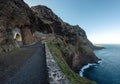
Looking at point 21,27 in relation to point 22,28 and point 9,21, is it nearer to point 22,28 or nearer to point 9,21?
point 22,28

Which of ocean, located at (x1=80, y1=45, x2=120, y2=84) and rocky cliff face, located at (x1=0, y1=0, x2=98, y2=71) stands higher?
rocky cliff face, located at (x1=0, y1=0, x2=98, y2=71)

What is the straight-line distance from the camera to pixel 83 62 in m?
71.9

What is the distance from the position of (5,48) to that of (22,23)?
606 inches

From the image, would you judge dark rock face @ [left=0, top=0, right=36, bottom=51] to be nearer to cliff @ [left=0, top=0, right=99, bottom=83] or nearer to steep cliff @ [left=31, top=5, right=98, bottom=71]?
cliff @ [left=0, top=0, right=99, bottom=83]

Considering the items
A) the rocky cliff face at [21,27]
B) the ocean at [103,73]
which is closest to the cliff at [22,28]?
the rocky cliff face at [21,27]

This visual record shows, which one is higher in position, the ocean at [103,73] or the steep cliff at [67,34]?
the steep cliff at [67,34]

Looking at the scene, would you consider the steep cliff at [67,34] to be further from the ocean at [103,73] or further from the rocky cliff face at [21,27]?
the ocean at [103,73]

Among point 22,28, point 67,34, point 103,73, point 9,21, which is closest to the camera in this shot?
point 9,21

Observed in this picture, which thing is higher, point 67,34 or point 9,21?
point 9,21

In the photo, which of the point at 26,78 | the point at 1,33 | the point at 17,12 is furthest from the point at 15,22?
the point at 26,78

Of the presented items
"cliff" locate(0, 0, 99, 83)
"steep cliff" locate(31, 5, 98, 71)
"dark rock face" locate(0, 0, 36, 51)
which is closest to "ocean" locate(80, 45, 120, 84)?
"steep cliff" locate(31, 5, 98, 71)

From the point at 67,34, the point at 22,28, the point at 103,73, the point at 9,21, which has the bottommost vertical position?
the point at 103,73

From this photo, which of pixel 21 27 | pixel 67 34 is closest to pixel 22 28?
pixel 21 27

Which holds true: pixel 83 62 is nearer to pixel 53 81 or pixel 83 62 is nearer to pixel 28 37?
pixel 28 37
